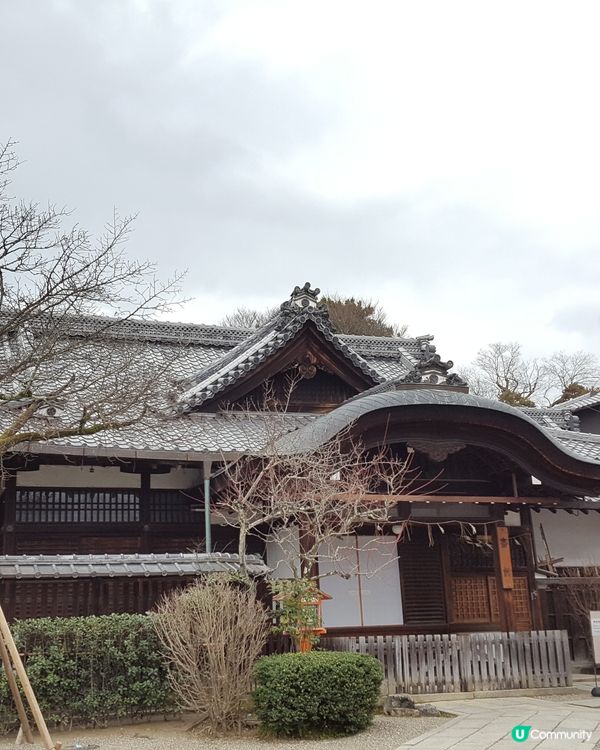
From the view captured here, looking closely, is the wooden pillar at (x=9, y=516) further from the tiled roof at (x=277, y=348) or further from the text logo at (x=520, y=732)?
the text logo at (x=520, y=732)

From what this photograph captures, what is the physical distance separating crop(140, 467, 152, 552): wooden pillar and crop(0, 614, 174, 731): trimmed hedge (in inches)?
152

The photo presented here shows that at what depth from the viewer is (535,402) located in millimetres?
48594

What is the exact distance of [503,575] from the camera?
535 inches

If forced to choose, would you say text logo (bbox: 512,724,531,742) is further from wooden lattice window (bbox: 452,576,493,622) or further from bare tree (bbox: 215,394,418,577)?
wooden lattice window (bbox: 452,576,493,622)

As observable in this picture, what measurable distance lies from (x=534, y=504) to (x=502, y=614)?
85.3 inches

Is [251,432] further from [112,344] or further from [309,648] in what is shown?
[309,648]

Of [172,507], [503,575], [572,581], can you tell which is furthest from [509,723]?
[172,507]

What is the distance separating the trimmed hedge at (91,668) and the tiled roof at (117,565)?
789mm

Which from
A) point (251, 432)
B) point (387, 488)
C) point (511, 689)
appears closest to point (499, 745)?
point (511, 689)

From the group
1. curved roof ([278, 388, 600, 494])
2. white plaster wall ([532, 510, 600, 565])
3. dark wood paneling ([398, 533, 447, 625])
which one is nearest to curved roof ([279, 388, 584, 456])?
curved roof ([278, 388, 600, 494])

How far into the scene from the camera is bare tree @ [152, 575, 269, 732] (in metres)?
9.07

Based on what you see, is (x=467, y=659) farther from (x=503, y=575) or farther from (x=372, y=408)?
(x=372, y=408)

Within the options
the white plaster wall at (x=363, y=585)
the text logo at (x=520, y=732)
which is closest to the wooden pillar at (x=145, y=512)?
the white plaster wall at (x=363, y=585)

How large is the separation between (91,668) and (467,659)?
19.2ft
